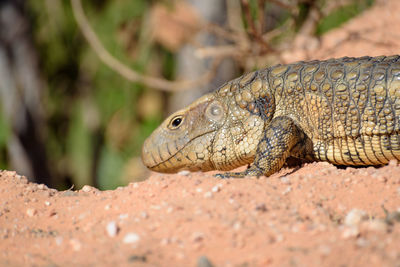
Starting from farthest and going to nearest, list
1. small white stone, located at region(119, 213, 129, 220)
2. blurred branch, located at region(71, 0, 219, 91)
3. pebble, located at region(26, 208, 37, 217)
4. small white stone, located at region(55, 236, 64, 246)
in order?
blurred branch, located at region(71, 0, 219, 91)
pebble, located at region(26, 208, 37, 217)
small white stone, located at region(119, 213, 129, 220)
small white stone, located at region(55, 236, 64, 246)

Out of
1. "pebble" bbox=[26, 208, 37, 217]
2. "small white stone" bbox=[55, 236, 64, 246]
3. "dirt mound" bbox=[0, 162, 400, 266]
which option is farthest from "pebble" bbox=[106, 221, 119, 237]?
"pebble" bbox=[26, 208, 37, 217]

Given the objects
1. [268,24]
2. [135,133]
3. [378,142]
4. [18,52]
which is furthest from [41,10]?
[378,142]

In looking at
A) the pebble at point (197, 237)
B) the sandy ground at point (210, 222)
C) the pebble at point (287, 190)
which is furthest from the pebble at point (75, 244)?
A: the pebble at point (287, 190)

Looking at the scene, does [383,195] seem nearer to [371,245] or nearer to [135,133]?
[371,245]

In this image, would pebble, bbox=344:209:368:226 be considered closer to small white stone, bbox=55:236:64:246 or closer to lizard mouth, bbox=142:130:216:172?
small white stone, bbox=55:236:64:246

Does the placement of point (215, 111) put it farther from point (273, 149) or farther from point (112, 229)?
point (112, 229)

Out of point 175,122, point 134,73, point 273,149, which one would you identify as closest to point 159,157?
point 175,122

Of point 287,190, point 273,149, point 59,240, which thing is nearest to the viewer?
point 59,240
